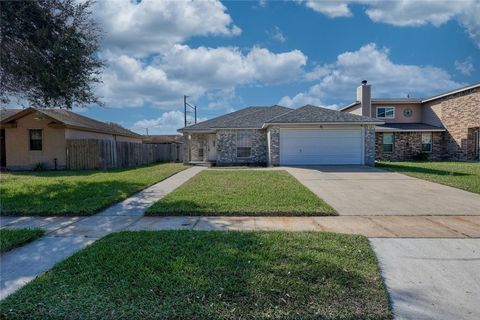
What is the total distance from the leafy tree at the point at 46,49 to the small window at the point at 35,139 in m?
9.11

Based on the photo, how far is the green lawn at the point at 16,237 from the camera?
4.70m

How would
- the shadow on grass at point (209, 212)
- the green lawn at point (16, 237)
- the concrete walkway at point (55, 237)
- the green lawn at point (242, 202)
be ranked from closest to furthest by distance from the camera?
1. the concrete walkway at point (55, 237)
2. the green lawn at point (16, 237)
3. the shadow on grass at point (209, 212)
4. the green lawn at point (242, 202)

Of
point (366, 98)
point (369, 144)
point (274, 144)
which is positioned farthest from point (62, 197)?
point (366, 98)

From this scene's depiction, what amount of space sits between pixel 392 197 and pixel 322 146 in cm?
993

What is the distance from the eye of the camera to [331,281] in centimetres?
338

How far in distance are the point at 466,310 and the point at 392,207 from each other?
14.9 ft

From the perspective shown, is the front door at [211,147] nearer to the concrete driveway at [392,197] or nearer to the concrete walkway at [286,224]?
the concrete driveway at [392,197]

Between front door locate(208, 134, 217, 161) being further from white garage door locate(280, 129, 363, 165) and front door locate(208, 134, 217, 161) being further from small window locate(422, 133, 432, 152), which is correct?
small window locate(422, 133, 432, 152)

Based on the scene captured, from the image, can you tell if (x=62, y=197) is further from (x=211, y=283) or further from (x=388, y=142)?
(x=388, y=142)

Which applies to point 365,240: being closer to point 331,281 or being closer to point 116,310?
point 331,281

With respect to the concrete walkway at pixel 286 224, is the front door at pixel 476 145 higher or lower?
higher

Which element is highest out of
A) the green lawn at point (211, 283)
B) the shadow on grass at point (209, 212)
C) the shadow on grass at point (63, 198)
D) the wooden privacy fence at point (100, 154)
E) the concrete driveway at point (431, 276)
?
the wooden privacy fence at point (100, 154)

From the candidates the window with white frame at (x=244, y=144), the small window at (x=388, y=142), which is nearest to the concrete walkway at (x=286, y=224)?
the window with white frame at (x=244, y=144)

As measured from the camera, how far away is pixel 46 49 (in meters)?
9.20
